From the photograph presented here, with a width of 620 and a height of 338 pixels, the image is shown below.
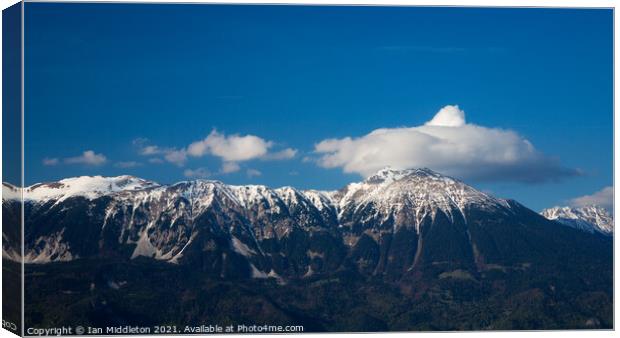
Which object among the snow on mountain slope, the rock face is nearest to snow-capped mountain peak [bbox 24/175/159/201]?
the rock face

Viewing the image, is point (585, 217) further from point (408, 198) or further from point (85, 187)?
point (408, 198)

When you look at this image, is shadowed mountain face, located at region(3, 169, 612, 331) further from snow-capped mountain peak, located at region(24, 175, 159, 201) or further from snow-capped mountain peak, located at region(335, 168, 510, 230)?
snow-capped mountain peak, located at region(335, 168, 510, 230)

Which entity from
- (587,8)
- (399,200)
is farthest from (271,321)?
(399,200)

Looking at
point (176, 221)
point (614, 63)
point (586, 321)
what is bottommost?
point (586, 321)

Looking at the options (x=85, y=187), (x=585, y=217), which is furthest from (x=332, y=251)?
(x=85, y=187)

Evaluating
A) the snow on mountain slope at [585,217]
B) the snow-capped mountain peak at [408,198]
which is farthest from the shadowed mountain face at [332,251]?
the snow on mountain slope at [585,217]

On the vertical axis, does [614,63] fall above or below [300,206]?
above

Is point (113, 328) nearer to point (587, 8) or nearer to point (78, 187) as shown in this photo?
point (78, 187)

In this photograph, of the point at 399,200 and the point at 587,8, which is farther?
the point at 399,200
